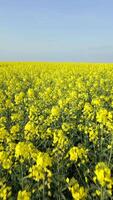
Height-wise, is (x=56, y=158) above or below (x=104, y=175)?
below

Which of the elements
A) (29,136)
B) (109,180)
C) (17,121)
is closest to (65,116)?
(17,121)

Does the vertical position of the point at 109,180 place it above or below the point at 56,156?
above

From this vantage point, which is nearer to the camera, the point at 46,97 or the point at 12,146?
the point at 12,146

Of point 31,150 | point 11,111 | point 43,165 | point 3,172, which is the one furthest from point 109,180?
point 11,111

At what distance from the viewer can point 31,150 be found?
4289 millimetres

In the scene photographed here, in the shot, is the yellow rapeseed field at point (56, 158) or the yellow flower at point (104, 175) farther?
the yellow rapeseed field at point (56, 158)

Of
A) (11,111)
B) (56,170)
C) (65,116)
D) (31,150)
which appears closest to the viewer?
(31,150)

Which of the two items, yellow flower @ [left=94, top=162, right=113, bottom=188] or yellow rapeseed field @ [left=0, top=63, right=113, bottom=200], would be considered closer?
yellow flower @ [left=94, top=162, right=113, bottom=188]

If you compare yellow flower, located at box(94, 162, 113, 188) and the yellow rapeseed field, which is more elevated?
yellow flower, located at box(94, 162, 113, 188)

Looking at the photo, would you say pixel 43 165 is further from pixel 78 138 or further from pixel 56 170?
pixel 78 138

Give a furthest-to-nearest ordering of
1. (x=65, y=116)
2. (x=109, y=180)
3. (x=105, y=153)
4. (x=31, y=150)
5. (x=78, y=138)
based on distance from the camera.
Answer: (x=65, y=116)
(x=78, y=138)
(x=105, y=153)
(x=31, y=150)
(x=109, y=180)

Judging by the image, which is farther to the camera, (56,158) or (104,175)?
(56,158)

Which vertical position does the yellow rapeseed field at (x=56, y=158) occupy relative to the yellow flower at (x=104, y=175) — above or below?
below

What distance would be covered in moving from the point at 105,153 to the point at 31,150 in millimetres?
1665
